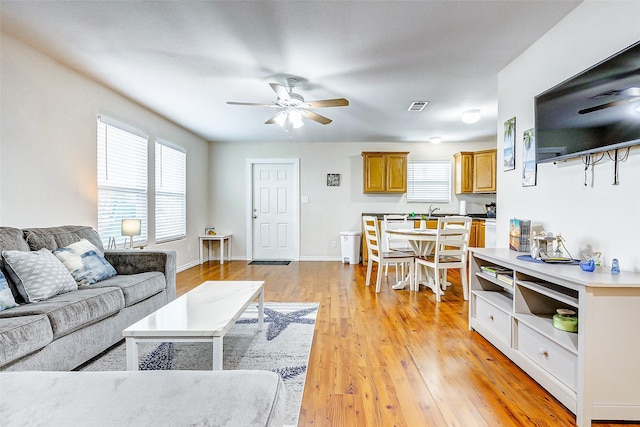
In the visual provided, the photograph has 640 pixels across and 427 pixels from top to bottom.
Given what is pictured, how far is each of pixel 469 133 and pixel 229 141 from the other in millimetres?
4666

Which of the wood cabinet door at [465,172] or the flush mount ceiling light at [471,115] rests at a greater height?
the flush mount ceiling light at [471,115]

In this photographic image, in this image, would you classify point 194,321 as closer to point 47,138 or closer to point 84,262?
point 84,262

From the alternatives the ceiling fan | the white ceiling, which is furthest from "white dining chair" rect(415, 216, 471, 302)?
the ceiling fan

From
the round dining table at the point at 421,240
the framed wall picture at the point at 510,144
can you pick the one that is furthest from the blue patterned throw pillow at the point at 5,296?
the framed wall picture at the point at 510,144

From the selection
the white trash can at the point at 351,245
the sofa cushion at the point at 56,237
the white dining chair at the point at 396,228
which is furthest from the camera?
the white trash can at the point at 351,245

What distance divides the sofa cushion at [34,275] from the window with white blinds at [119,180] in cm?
160

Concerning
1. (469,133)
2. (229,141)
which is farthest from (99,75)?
(469,133)

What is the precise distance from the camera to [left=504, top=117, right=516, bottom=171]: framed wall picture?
3061 millimetres

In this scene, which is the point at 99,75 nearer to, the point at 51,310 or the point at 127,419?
the point at 51,310

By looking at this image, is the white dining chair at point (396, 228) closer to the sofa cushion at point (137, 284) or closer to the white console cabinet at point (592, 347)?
the white console cabinet at point (592, 347)

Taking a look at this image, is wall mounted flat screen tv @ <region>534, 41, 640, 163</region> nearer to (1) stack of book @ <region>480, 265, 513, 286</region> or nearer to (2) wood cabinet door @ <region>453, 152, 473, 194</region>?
(1) stack of book @ <region>480, 265, 513, 286</region>

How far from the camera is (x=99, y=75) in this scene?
3.42m

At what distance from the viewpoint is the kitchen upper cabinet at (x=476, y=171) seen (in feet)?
20.0

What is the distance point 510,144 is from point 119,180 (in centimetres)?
437
